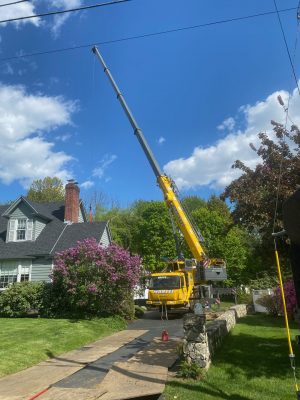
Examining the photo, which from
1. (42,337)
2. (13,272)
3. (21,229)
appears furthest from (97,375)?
(21,229)

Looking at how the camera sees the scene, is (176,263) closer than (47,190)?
Yes

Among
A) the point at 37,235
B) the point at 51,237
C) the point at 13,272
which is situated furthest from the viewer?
the point at 37,235

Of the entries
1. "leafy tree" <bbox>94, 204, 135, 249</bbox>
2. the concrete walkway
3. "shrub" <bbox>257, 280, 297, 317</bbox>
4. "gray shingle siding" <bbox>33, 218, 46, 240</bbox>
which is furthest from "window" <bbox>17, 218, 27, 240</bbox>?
"leafy tree" <bbox>94, 204, 135, 249</bbox>

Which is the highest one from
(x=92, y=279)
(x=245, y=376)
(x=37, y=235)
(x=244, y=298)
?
(x=37, y=235)

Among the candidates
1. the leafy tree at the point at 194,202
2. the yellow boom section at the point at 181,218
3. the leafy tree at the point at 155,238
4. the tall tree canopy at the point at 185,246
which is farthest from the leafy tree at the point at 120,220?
the yellow boom section at the point at 181,218

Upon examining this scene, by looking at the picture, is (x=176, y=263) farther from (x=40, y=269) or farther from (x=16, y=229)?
(x=16, y=229)

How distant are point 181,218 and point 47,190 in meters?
43.1

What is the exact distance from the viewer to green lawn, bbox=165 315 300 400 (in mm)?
7070

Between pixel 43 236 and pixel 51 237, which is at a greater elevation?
pixel 43 236

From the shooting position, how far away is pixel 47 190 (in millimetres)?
57094

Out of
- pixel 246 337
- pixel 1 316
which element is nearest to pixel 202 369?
pixel 246 337

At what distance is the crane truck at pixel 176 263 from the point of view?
16.5m

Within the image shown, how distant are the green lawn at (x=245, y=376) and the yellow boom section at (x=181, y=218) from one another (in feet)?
17.3

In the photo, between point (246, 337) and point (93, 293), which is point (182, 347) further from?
point (93, 293)
